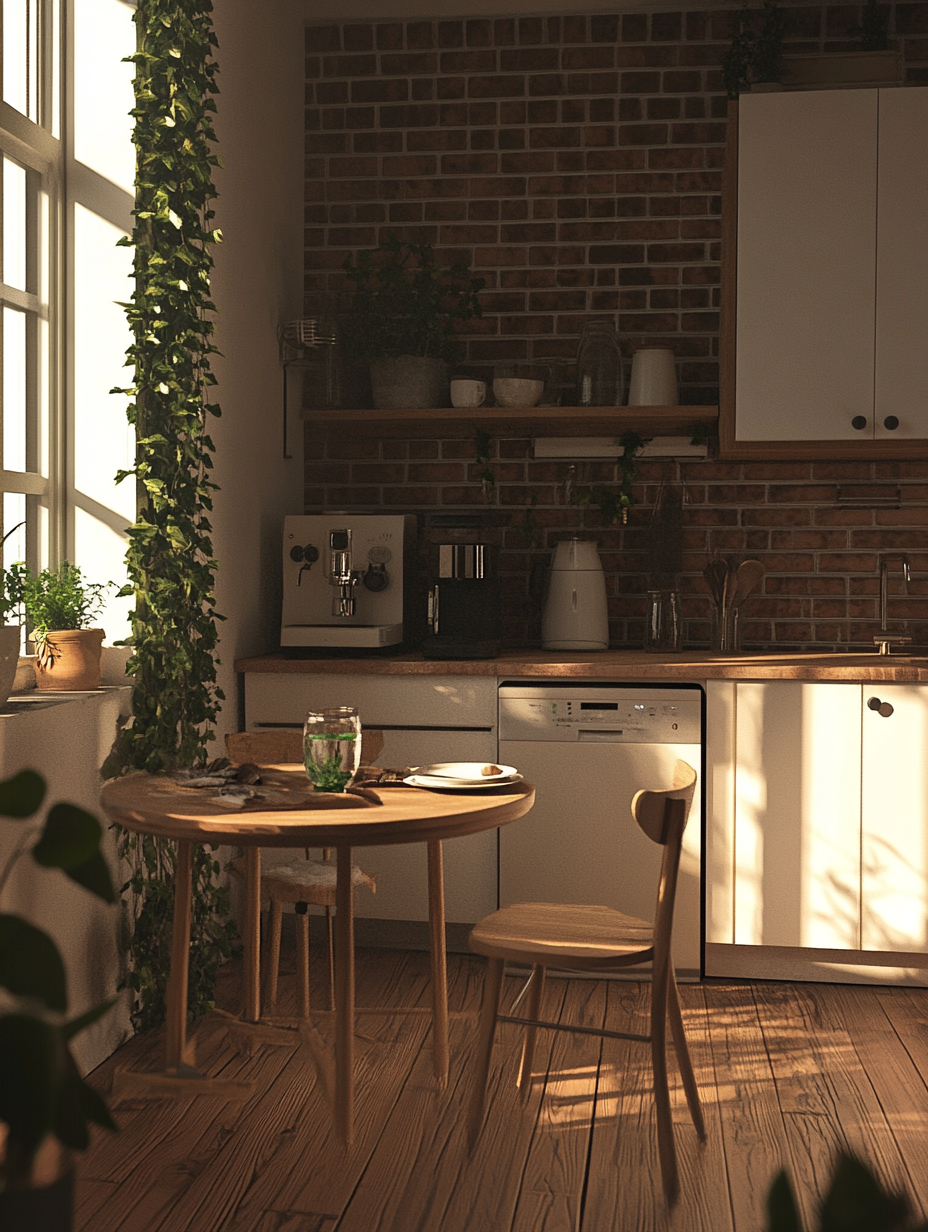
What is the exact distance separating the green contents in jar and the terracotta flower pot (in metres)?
0.67

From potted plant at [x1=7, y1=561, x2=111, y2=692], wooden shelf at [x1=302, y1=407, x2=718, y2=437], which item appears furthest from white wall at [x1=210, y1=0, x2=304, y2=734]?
potted plant at [x1=7, y1=561, x2=111, y2=692]

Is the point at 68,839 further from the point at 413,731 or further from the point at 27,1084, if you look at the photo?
the point at 413,731

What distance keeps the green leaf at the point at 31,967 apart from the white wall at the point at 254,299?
285cm

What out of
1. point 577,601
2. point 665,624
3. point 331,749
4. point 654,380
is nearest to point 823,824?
point 665,624

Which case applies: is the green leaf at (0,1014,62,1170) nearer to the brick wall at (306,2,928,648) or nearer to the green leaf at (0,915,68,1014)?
the green leaf at (0,915,68,1014)

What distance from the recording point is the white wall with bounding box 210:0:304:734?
3.41m

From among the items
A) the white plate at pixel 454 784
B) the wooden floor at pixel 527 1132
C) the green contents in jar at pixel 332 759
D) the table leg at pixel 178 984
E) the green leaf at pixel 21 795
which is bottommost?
A: the wooden floor at pixel 527 1132

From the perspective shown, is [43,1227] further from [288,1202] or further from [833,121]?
[833,121]

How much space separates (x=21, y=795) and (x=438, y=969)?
217 cm

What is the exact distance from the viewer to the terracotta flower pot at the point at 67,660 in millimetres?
2648

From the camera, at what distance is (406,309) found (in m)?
3.87

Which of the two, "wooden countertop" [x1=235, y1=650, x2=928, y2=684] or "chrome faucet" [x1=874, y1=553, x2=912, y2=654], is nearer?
"wooden countertop" [x1=235, y1=650, x2=928, y2=684]

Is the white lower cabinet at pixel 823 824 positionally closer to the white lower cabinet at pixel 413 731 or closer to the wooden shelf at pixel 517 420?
the white lower cabinet at pixel 413 731

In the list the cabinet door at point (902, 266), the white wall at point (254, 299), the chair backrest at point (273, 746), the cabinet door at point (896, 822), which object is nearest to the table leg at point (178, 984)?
the chair backrest at point (273, 746)
